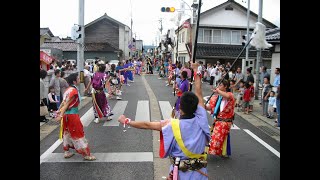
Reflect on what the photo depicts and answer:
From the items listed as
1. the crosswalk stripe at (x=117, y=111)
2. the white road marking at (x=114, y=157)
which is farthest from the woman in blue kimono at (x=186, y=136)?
the crosswalk stripe at (x=117, y=111)

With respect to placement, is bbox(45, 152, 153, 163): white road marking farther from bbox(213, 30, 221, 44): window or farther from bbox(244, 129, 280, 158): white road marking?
bbox(213, 30, 221, 44): window

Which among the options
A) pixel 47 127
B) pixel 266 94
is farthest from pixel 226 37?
pixel 47 127

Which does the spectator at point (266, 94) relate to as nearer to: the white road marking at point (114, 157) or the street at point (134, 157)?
the street at point (134, 157)

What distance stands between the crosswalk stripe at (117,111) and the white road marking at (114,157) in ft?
11.2

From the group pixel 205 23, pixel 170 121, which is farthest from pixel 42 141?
pixel 205 23

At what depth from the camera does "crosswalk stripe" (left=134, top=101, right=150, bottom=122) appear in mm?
12119

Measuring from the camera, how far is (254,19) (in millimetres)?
34156

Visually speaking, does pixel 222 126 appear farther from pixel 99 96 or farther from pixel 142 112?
pixel 142 112

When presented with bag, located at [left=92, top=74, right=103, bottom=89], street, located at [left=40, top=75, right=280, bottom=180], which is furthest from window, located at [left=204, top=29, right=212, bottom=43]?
bag, located at [left=92, top=74, right=103, bottom=89]

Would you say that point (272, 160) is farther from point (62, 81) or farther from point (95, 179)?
point (62, 81)

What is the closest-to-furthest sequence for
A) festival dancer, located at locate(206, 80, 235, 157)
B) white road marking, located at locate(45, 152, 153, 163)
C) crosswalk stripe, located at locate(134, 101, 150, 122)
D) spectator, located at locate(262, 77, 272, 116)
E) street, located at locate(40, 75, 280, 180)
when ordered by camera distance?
street, located at locate(40, 75, 280, 180) < white road marking, located at locate(45, 152, 153, 163) < festival dancer, located at locate(206, 80, 235, 157) < crosswalk stripe, located at locate(134, 101, 150, 122) < spectator, located at locate(262, 77, 272, 116)

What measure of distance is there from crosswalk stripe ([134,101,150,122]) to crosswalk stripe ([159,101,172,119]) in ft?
1.86

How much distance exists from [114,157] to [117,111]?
627 centimetres
